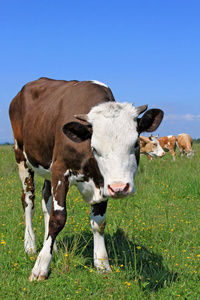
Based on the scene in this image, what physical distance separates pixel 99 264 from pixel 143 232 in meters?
1.19

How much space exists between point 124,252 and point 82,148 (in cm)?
138

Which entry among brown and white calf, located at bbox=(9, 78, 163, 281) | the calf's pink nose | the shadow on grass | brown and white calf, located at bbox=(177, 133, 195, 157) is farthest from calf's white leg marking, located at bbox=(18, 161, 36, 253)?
brown and white calf, located at bbox=(177, 133, 195, 157)

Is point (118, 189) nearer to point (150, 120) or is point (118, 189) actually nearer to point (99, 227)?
point (150, 120)

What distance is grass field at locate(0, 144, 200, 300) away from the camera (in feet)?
12.7

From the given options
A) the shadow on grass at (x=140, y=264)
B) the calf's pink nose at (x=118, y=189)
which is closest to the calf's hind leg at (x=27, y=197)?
the shadow on grass at (x=140, y=264)

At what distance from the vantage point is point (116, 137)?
359cm

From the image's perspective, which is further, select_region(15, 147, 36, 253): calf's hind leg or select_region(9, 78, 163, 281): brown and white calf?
select_region(15, 147, 36, 253): calf's hind leg

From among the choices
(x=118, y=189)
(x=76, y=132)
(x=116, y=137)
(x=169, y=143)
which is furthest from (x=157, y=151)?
(x=118, y=189)

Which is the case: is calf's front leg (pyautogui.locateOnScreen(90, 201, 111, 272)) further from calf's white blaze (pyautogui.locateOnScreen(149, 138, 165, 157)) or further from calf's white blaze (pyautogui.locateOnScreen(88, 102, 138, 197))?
calf's white blaze (pyautogui.locateOnScreen(149, 138, 165, 157))

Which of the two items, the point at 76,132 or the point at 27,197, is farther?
the point at 27,197

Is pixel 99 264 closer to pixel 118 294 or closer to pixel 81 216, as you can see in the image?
pixel 118 294

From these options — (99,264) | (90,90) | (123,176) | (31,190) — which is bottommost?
(99,264)

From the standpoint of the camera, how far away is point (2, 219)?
625 centimetres

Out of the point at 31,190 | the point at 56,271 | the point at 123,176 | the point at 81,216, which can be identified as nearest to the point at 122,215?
the point at 81,216
